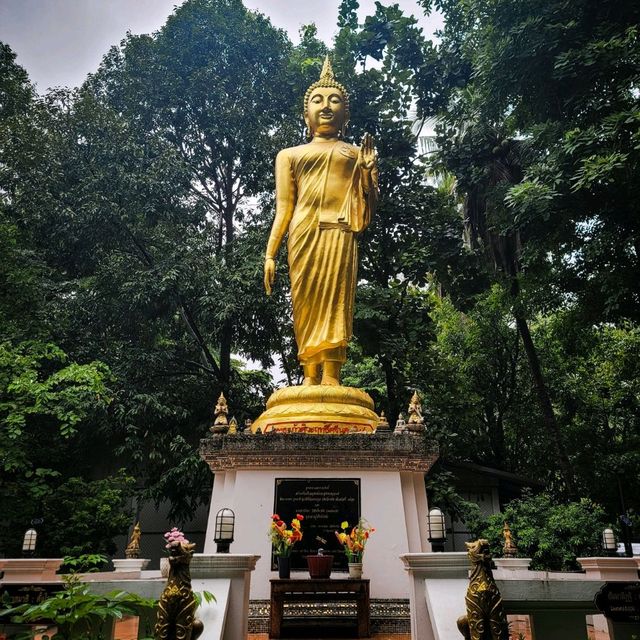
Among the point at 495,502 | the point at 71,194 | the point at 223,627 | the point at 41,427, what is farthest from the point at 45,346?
the point at 495,502

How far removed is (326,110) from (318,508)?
19.8ft

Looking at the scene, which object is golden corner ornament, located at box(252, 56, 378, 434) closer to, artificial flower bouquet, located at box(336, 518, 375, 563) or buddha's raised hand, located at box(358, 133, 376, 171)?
buddha's raised hand, located at box(358, 133, 376, 171)

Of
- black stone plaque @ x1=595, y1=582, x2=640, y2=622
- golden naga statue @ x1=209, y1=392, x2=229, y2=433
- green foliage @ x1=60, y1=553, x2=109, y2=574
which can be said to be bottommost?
black stone plaque @ x1=595, y1=582, x2=640, y2=622

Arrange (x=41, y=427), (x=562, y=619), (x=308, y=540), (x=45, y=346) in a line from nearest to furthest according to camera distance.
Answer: (x=562, y=619) → (x=308, y=540) → (x=45, y=346) → (x=41, y=427)

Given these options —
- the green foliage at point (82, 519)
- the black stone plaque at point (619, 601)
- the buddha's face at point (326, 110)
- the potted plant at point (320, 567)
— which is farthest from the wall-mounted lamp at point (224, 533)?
the buddha's face at point (326, 110)

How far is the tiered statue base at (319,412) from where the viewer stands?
7559 millimetres

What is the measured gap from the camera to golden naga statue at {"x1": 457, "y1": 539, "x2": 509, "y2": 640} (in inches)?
150

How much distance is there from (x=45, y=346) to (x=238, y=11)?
34.0 ft

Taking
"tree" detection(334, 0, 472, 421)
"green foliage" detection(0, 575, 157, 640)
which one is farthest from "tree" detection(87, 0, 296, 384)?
"green foliage" detection(0, 575, 157, 640)

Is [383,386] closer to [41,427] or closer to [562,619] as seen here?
[41,427]

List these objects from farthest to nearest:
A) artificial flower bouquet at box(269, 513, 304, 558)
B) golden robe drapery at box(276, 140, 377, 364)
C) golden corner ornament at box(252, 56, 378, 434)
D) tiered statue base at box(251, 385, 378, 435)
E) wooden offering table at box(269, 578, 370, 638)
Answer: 1. golden robe drapery at box(276, 140, 377, 364)
2. golden corner ornament at box(252, 56, 378, 434)
3. tiered statue base at box(251, 385, 378, 435)
4. artificial flower bouquet at box(269, 513, 304, 558)
5. wooden offering table at box(269, 578, 370, 638)

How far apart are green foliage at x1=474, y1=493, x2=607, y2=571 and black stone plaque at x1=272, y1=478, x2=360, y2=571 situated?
159 inches

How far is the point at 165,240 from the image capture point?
1356 centimetres

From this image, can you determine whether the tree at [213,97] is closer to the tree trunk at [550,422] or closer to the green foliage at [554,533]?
the tree trunk at [550,422]
